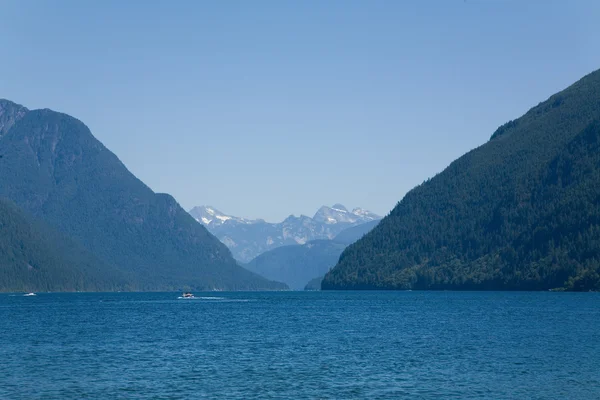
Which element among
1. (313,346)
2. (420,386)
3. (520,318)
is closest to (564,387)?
(420,386)

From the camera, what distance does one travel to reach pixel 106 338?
129 meters

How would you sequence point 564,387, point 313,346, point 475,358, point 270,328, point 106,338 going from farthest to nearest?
point 270,328 → point 106,338 → point 313,346 → point 475,358 → point 564,387

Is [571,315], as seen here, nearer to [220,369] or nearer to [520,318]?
[520,318]

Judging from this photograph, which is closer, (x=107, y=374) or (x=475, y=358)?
(x=107, y=374)

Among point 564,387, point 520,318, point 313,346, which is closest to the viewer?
point 564,387

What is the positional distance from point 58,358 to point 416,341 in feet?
158

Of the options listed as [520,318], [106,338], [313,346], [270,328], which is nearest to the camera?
[313,346]

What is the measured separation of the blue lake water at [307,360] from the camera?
7706cm

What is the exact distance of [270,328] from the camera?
150m

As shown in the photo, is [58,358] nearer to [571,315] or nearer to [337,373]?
[337,373]

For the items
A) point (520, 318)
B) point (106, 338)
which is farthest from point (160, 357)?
point (520, 318)

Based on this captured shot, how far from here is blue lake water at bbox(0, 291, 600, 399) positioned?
77.1 m

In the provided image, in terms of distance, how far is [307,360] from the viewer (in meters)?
98.4

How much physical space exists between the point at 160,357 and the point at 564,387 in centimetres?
4662
